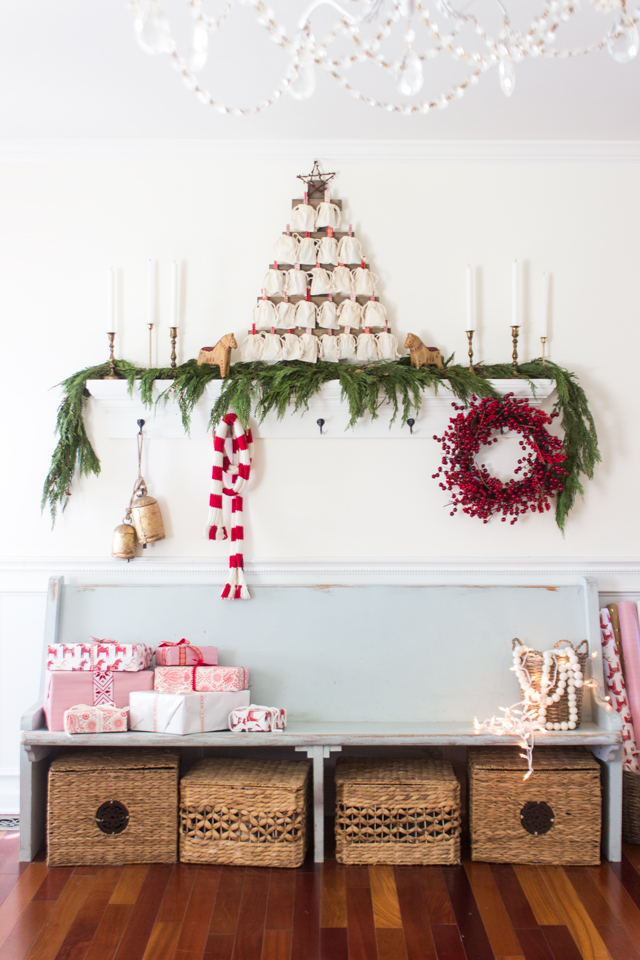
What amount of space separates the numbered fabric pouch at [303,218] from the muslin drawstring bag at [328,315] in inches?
12.2

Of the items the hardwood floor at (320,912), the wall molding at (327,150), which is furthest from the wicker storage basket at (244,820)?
the wall molding at (327,150)

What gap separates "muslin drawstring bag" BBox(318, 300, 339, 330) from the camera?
3.07 meters

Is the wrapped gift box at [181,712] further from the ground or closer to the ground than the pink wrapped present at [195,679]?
closer to the ground

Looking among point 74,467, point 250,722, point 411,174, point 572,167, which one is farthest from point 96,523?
point 572,167

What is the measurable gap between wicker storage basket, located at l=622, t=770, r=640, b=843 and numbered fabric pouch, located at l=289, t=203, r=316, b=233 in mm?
2441

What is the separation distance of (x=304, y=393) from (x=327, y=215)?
740 mm

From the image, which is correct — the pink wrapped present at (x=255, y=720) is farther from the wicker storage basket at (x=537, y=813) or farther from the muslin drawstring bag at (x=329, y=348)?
the muslin drawstring bag at (x=329, y=348)

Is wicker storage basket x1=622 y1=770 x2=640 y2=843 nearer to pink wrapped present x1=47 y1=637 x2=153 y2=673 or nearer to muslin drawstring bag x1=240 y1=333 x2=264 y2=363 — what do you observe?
pink wrapped present x1=47 y1=637 x2=153 y2=673

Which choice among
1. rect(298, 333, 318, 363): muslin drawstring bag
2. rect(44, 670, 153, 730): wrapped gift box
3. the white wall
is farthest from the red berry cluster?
rect(44, 670, 153, 730): wrapped gift box

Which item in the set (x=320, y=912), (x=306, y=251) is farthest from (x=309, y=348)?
(x=320, y=912)

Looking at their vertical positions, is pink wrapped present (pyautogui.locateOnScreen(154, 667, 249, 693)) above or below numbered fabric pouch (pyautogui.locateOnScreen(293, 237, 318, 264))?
below

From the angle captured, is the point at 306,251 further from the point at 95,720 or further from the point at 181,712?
the point at 95,720

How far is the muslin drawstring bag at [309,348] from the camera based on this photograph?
3070 mm

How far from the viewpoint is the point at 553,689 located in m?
2.80
